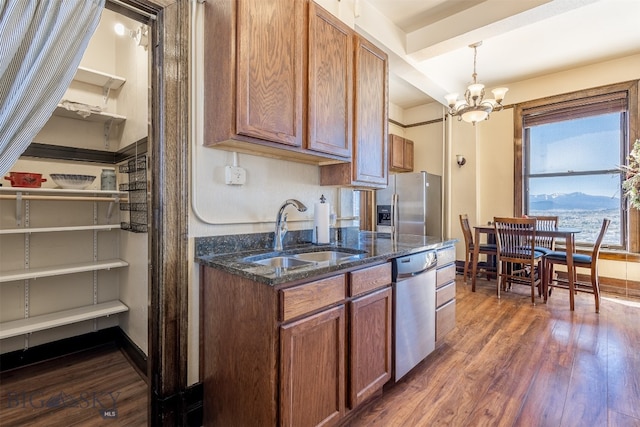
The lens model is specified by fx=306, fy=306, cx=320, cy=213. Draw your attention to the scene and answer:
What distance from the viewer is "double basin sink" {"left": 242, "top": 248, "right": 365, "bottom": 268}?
1599 millimetres

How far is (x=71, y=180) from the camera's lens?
2.17 m

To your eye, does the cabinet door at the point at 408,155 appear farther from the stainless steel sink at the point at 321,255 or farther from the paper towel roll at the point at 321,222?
the stainless steel sink at the point at 321,255

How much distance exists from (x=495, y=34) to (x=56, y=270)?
13.7 feet

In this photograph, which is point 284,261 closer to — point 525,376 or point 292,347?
point 292,347

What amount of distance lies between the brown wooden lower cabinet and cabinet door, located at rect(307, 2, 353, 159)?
833mm

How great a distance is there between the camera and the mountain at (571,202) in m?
4.00

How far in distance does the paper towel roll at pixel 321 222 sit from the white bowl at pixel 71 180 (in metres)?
1.69

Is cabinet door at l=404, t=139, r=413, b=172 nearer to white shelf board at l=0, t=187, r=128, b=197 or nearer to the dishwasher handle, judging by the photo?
the dishwasher handle

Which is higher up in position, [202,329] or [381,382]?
[202,329]

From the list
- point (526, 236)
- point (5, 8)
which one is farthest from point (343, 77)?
point (526, 236)

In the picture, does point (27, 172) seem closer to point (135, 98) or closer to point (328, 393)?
point (135, 98)

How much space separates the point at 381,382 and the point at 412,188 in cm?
352

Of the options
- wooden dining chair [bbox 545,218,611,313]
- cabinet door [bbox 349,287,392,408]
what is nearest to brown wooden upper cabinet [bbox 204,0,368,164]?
cabinet door [bbox 349,287,392,408]

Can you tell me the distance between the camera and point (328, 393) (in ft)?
4.58
